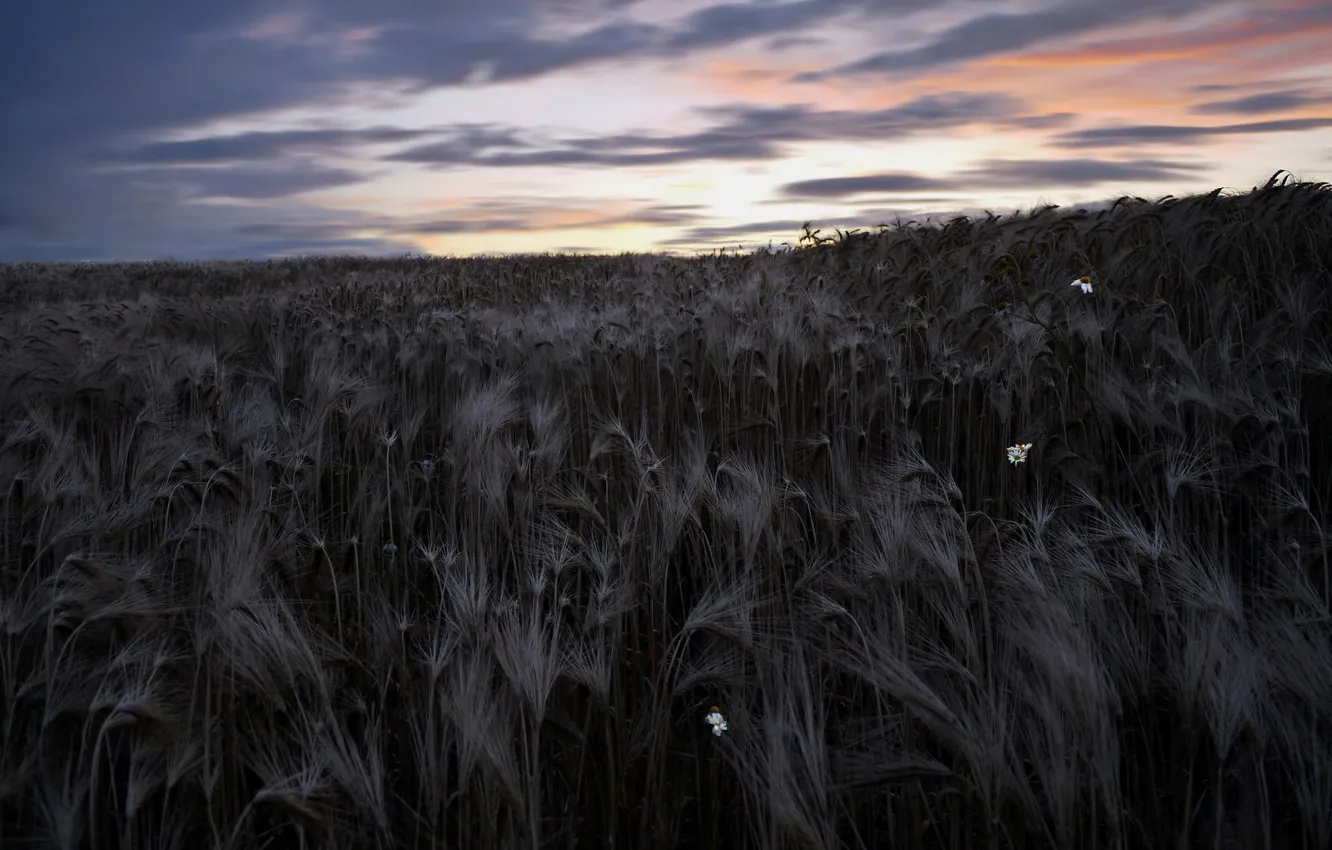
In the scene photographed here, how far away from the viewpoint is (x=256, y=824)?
1758 mm

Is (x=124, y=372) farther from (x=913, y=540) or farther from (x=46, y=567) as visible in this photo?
(x=913, y=540)

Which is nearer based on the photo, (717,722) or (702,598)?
(717,722)

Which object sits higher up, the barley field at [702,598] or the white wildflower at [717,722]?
the barley field at [702,598]

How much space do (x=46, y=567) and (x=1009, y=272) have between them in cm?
605

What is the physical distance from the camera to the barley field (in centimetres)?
141

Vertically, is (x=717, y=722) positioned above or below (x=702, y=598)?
below

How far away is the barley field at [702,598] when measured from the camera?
141 cm

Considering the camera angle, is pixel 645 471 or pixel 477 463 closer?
pixel 645 471

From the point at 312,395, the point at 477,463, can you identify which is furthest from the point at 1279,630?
the point at 312,395

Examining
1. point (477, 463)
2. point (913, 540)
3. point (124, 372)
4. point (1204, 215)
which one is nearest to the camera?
point (913, 540)

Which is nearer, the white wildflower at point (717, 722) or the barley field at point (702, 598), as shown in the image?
the barley field at point (702, 598)

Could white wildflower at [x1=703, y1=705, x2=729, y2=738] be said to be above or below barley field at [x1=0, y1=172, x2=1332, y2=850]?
below

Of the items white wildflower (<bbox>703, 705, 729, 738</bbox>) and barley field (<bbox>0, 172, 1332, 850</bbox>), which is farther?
white wildflower (<bbox>703, 705, 729, 738</bbox>)

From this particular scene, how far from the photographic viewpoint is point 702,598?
1.80m
